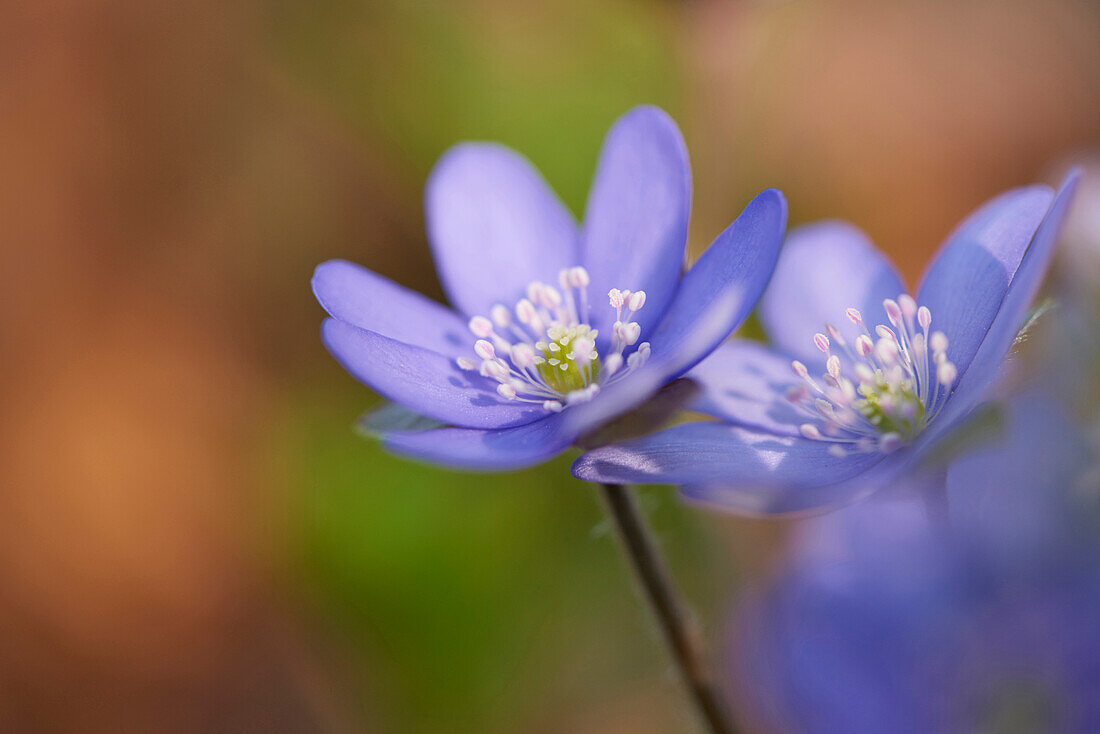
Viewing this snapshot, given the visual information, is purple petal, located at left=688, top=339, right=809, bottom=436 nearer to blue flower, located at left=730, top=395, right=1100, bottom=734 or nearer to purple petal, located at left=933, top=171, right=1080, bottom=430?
purple petal, located at left=933, top=171, right=1080, bottom=430

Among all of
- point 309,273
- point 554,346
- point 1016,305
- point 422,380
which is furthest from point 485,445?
point 309,273

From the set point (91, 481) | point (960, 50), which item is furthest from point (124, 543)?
point (960, 50)

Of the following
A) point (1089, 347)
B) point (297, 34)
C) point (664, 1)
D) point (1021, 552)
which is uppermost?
point (297, 34)

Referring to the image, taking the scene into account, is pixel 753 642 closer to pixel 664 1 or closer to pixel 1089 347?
pixel 1089 347

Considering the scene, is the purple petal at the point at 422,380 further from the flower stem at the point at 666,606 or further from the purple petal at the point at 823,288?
the purple petal at the point at 823,288

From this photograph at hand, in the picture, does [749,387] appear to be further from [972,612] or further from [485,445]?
[972,612]
